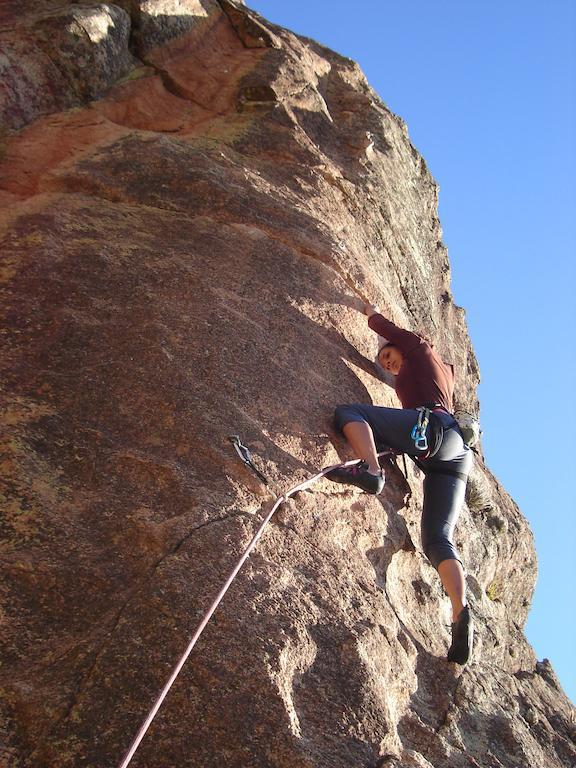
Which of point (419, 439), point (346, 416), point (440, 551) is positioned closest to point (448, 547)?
point (440, 551)

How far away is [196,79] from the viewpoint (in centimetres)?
1021

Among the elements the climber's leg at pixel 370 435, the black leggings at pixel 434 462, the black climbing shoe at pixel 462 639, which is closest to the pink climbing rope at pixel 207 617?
the climber's leg at pixel 370 435

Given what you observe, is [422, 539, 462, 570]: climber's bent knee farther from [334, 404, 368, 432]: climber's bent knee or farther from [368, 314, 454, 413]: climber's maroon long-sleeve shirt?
[368, 314, 454, 413]: climber's maroon long-sleeve shirt

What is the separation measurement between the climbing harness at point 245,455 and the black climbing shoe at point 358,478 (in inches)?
27.8

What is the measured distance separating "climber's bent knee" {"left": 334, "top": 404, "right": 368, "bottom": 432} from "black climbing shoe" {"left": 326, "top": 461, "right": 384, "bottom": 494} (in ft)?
1.16

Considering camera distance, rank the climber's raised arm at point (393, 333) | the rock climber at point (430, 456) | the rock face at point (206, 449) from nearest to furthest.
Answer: the rock face at point (206, 449)
the rock climber at point (430, 456)
the climber's raised arm at point (393, 333)

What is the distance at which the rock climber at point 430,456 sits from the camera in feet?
18.4

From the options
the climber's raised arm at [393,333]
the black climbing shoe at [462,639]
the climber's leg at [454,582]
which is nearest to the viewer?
the black climbing shoe at [462,639]

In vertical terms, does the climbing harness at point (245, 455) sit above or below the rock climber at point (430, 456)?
below

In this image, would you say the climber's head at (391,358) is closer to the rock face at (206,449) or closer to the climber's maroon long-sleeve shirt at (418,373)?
the climber's maroon long-sleeve shirt at (418,373)

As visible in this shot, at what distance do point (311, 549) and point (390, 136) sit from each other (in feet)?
25.6

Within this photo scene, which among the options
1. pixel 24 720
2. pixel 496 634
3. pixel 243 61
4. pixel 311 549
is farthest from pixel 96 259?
pixel 243 61

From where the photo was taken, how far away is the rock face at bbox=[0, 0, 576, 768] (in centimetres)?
379

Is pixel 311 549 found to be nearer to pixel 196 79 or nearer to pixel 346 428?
pixel 346 428
